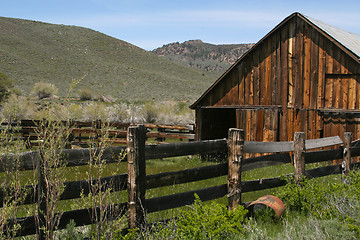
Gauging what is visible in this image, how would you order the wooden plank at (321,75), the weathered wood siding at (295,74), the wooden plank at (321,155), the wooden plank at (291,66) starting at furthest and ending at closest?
the wooden plank at (291,66) → the wooden plank at (321,75) → the weathered wood siding at (295,74) → the wooden plank at (321,155)

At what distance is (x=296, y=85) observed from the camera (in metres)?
12.6

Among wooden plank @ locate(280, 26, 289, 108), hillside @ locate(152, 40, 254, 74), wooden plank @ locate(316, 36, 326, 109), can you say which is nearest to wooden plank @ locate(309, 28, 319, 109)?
wooden plank @ locate(316, 36, 326, 109)

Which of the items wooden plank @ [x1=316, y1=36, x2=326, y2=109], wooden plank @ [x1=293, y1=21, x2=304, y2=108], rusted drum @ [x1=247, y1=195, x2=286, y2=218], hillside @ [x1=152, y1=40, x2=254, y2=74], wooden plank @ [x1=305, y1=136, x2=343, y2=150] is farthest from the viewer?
hillside @ [x1=152, y1=40, x2=254, y2=74]

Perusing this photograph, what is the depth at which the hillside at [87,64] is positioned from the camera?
180ft

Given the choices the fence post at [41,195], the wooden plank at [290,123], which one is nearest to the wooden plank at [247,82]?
the wooden plank at [290,123]

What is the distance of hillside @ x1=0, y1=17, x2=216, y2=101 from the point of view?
54906mm

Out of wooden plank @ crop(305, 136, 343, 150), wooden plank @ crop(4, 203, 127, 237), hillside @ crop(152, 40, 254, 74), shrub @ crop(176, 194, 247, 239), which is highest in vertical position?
hillside @ crop(152, 40, 254, 74)

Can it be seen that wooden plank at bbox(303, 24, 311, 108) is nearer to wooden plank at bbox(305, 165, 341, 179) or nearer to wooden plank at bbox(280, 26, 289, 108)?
wooden plank at bbox(280, 26, 289, 108)

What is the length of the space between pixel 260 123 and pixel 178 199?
9.05m

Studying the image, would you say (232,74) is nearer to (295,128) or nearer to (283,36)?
(283,36)

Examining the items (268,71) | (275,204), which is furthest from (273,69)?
(275,204)

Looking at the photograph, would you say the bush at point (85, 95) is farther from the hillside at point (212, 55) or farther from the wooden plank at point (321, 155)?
the hillside at point (212, 55)

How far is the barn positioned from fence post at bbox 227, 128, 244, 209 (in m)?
7.63

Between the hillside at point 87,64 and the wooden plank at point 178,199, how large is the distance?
42980mm
